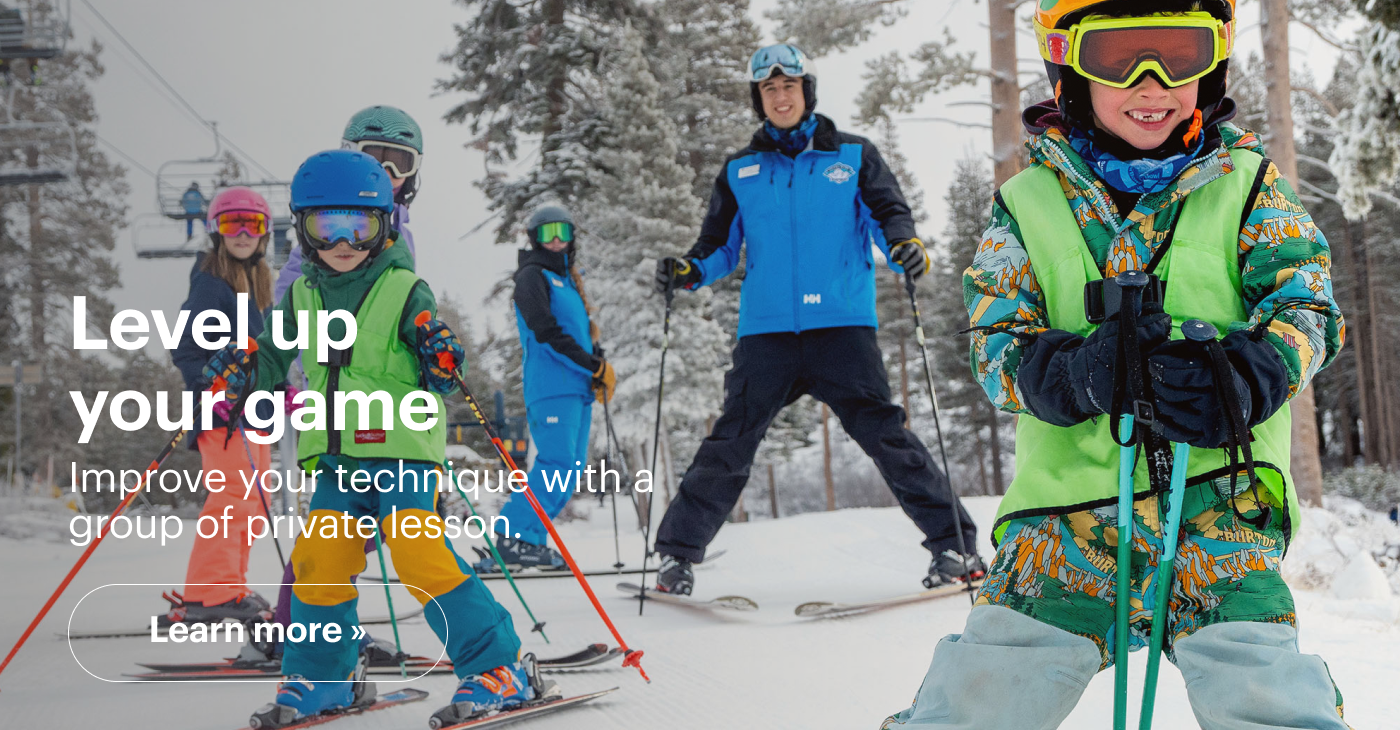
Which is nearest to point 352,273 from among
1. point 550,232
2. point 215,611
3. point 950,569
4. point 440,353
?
point 440,353

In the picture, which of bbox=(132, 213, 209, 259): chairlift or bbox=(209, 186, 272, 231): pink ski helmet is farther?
bbox=(132, 213, 209, 259): chairlift

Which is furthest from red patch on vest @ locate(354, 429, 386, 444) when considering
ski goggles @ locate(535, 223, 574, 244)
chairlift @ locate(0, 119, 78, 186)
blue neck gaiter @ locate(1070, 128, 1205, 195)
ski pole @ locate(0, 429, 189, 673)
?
chairlift @ locate(0, 119, 78, 186)

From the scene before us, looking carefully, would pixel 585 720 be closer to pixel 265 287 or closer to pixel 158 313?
pixel 158 313

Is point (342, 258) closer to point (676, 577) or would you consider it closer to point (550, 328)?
point (676, 577)

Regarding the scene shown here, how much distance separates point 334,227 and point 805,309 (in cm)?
190

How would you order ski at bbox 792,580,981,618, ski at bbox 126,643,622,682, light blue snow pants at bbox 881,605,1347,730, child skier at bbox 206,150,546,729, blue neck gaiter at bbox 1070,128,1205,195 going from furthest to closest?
ski at bbox 792,580,981,618, ski at bbox 126,643,622,682, child skier at bbox 206,150,546,729, blue neck gaiter at bbox 1070,128,1205,195, light blue snow pants at bbox 881,605,1347,730

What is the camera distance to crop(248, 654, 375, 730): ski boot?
8.23 ft

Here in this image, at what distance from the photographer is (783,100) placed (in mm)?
3979

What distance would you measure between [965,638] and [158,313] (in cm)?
279

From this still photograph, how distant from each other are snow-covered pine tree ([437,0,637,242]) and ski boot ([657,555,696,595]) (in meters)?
11.8

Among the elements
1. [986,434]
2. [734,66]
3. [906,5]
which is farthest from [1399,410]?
[906,5]

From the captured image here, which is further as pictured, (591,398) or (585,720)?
(591,398)

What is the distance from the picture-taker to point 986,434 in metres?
39.2

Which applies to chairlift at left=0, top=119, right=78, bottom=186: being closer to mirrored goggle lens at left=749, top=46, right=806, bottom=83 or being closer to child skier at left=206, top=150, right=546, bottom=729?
mirrored goggle lens at left=749, top=46, right=806, bottom=83
